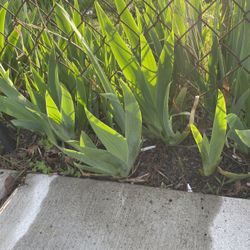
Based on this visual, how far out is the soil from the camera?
1.37 meters

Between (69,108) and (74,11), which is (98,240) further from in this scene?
(74,11)

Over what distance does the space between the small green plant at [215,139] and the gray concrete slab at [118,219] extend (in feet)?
0.42

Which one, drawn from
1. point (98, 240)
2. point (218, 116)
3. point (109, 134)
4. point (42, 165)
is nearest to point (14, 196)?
point (42, 165)

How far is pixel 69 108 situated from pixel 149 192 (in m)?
0.37

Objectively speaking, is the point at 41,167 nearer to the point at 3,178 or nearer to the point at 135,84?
the point at 3,178

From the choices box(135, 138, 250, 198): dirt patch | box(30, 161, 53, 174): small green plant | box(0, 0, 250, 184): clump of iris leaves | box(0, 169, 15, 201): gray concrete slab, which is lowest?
box(135, 138, 250, 198): dirt patch

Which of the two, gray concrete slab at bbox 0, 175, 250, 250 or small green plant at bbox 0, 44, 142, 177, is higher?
small green plant at bbox 0, 44, 142, 177

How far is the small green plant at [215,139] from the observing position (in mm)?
1117

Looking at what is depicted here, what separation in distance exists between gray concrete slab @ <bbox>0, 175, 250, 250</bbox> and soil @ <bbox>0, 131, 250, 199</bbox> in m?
0.04

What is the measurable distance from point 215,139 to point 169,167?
32 centimetres

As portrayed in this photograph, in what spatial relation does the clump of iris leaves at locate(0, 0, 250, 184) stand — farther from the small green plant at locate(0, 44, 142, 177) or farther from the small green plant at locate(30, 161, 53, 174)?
the small green plant at locate(30, 161, 53, 174)

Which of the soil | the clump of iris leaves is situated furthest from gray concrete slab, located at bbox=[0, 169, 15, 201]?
the clump of iris leaves

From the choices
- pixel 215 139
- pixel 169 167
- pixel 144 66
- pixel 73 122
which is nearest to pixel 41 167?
pixel 73 122

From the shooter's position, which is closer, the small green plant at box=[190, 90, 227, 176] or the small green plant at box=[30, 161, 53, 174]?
the small green plant at box=[190, 90, 227, 176]
